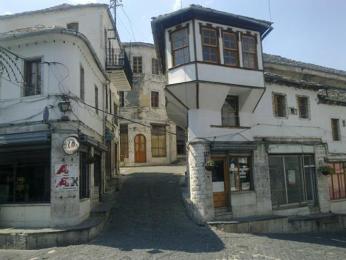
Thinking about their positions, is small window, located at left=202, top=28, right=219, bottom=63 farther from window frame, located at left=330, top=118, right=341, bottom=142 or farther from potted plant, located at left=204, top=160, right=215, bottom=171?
window frame, located at left=330, top=118, right=341, bottom=142

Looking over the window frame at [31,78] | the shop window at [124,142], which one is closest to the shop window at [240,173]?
the window frame at [31,78]

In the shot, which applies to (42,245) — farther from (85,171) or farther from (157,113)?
(157,113)

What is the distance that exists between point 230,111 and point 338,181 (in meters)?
8.54

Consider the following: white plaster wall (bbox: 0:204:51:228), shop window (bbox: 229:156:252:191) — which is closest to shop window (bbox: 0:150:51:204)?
white plaster wall (bbox: 0:204:51:228)

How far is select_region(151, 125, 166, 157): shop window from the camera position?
30375 millimetres

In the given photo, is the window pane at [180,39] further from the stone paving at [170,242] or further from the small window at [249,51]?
the stone paving at [170,242]

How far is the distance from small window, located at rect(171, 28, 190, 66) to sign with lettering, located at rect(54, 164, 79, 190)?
21.4 feet

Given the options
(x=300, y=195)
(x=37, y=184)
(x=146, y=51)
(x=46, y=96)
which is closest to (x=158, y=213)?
(x=37, y=184)

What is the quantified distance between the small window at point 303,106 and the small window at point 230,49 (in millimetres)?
5029

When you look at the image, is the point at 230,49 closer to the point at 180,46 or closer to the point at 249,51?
the point at 249,51

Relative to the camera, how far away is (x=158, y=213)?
15070mm

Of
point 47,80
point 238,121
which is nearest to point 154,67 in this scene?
point 238,121

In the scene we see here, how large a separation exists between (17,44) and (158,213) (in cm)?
838

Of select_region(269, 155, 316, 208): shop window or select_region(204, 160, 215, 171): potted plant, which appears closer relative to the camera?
select_region(204, 160, 215, 171): potted plant
